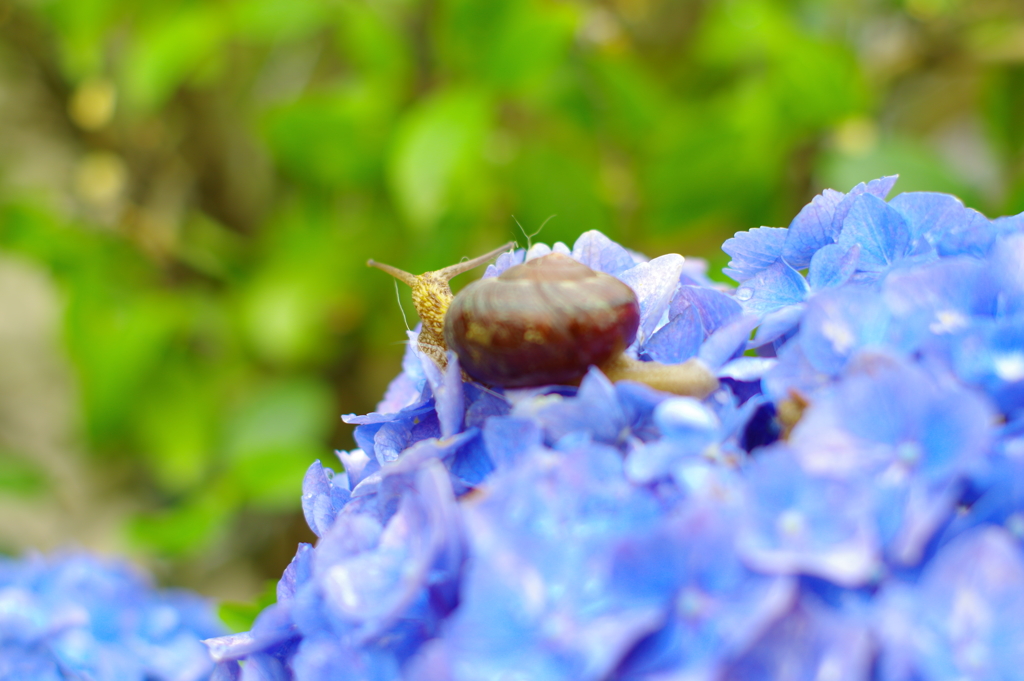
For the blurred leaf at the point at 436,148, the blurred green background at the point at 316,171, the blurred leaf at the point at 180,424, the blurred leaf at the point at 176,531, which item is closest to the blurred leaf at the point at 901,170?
the blurred green background at the point at 316,171

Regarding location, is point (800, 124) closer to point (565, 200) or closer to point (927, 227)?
point (565, 200)

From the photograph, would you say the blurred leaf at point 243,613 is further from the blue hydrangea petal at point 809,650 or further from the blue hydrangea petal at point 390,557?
the blue hydrangea petal at point 809,650

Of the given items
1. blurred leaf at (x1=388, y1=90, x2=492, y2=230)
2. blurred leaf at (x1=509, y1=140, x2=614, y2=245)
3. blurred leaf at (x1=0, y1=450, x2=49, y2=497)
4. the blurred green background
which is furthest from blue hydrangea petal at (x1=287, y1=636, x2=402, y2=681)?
blurred leaf at (x1=0, y1=450, x2=49, y2=497)

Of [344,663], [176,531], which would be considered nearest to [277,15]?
[176,531]

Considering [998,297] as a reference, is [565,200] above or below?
above

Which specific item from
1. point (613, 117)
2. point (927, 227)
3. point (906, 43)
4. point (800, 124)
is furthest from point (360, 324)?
point (927, 227)

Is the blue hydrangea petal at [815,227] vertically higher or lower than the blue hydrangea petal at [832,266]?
higher

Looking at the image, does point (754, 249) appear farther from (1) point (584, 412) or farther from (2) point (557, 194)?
(2) point (557, 194)
